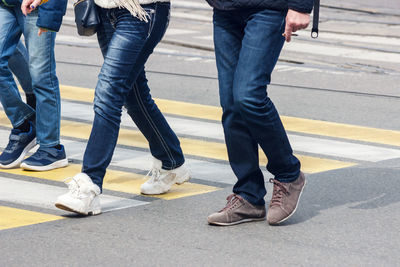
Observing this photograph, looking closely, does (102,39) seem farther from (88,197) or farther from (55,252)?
(55,252)

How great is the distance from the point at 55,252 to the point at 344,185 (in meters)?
2.07

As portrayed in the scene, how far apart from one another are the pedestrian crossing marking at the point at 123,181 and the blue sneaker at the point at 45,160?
3cm

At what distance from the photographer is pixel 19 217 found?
16.9ft

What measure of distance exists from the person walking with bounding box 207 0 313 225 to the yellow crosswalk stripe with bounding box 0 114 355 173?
1321 mm

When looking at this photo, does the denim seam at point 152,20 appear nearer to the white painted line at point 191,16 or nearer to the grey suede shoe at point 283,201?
the grey suede shoe at point 283,201

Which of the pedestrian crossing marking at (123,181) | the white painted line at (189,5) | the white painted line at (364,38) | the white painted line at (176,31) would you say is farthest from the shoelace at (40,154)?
the white painted line at (189,5)

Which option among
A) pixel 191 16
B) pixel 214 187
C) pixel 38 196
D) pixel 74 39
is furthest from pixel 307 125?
pixel 191 16

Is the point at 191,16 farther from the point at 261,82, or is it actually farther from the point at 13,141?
the point at 261,82

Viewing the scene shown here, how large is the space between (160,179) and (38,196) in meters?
0.67

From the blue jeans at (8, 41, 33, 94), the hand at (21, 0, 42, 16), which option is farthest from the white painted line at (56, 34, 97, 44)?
the hand at (21, 0, 42, 16)

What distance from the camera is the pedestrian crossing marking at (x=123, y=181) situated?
5770 millimetres

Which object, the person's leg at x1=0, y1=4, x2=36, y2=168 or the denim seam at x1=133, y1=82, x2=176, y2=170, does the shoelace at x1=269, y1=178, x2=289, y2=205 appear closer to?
the denim seam at x1=133, y1=82, x2=176, y2=170

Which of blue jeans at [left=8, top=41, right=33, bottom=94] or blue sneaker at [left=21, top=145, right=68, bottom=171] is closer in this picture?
blue sneaker at [left=21, top=145, right=68, bottom=171]

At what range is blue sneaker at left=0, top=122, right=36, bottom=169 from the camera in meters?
6.38
